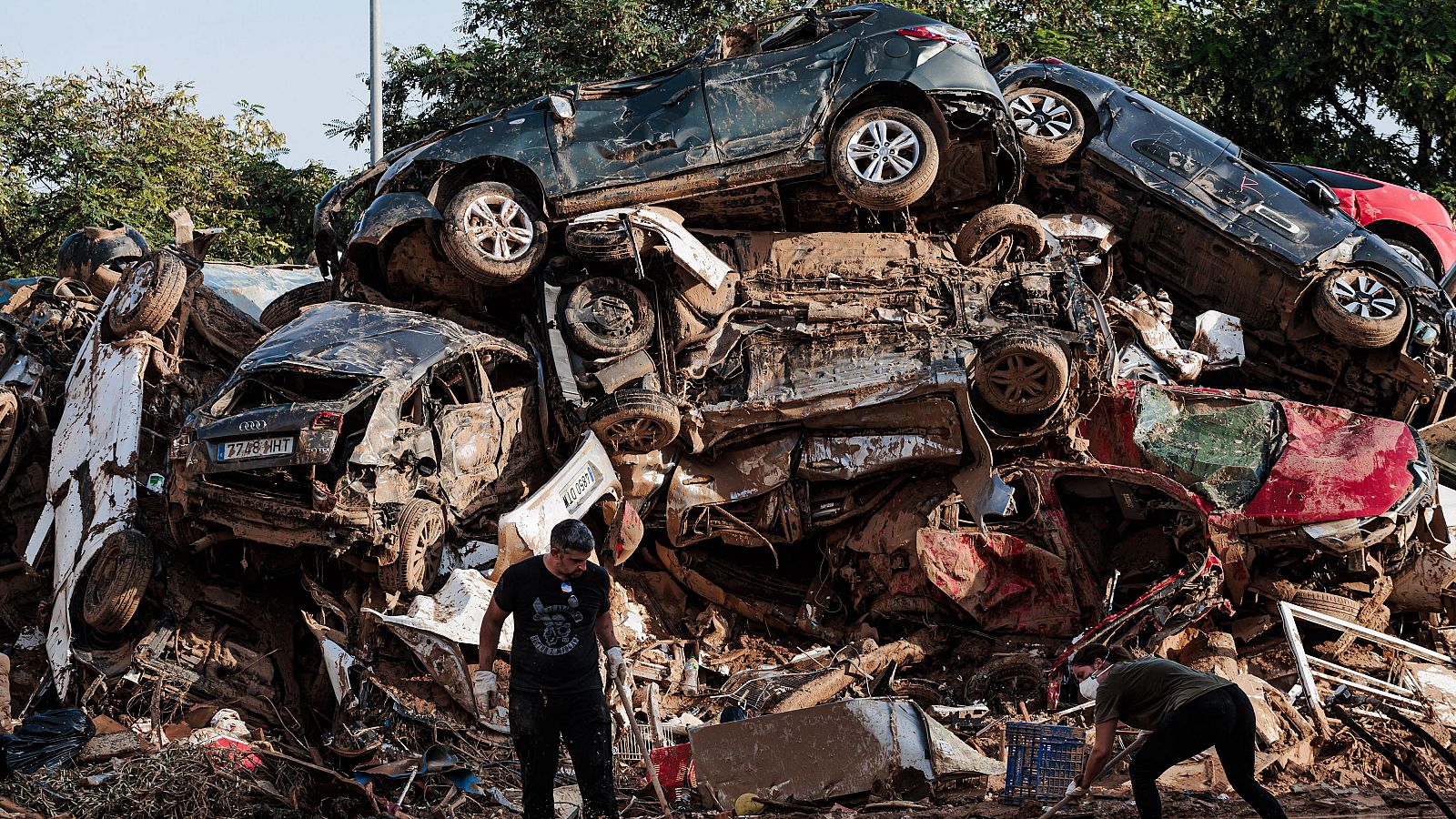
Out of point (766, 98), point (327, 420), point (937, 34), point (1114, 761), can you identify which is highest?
point (937, 34)

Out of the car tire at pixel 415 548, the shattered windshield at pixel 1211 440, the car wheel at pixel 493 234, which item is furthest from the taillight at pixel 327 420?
the shattered windshield at pixel 1211 440

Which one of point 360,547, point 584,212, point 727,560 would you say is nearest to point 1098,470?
point 727,560

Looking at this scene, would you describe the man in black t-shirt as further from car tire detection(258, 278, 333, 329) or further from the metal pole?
the metal pole

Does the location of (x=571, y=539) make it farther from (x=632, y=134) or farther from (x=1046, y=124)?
(x=1046, y=124)

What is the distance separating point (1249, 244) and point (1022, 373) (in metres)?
3.26

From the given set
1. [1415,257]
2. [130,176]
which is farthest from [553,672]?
[130,176]

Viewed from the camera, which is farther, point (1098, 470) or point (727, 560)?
point (727, 560)

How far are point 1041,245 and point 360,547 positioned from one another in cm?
606

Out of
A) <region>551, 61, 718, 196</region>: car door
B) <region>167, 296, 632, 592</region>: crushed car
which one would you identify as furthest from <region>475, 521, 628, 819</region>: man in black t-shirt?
<region>551, 61, 718, 196</region>: car door

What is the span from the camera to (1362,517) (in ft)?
33.1

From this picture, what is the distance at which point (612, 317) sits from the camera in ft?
35.0

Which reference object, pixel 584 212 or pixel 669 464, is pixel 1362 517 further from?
pixel 584 212

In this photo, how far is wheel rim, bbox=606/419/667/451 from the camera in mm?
10234

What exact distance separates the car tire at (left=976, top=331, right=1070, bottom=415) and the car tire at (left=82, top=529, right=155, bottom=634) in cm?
594
